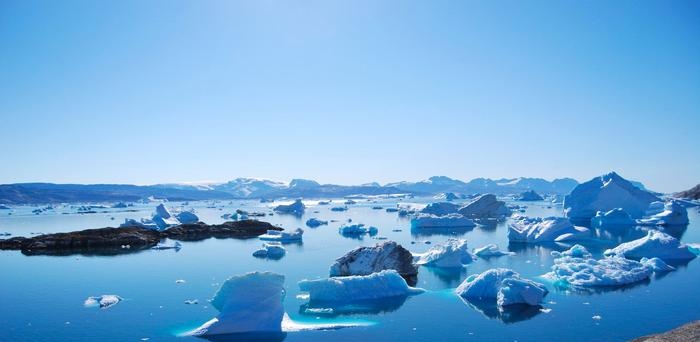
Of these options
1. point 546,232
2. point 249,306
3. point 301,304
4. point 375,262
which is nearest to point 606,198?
point 546,232

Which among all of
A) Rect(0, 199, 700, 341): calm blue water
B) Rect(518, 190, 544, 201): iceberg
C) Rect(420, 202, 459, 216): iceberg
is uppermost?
Rect(518, 190, 544, 201): iceberg

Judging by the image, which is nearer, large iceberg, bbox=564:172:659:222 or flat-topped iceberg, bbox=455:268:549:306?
flat-topped iceberg, bbox=455:268:549:306

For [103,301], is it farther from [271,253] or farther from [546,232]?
[546,232]

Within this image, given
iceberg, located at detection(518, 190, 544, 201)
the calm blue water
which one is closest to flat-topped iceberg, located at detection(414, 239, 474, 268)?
the calm blue water

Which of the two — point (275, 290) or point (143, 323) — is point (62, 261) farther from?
point (275, 290)

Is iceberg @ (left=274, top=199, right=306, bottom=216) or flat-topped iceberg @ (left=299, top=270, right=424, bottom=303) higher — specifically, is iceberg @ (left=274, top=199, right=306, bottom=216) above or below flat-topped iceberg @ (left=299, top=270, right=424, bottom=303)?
above

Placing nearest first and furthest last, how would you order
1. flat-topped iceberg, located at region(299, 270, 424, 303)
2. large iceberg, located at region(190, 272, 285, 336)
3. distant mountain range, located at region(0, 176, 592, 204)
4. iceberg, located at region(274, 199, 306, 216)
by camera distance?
large iceberg, located at region(190, 272, 285, 336) < flat-topped iceberg, located at region(299, 270, 424, 303) < iceberg, located at region(274, 199, 306, 216) < distant mountain range, located at region(0, 176, 592, 204)

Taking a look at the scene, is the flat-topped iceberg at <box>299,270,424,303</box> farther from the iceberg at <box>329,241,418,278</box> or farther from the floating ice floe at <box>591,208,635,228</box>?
the floating ice floe at <box>591,208,635,228</box>
